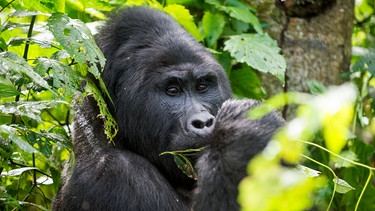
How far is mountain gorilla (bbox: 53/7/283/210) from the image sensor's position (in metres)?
2.88

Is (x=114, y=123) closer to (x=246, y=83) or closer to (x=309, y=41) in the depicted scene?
(x=246, y=83)

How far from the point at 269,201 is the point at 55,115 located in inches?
146

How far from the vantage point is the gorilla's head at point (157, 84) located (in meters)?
3.19

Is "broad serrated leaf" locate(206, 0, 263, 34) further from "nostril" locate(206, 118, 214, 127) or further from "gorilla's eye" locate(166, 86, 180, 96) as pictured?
"nostril" locate(206, 118, 214, 127)

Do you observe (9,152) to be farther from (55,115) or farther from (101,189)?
(55,115)

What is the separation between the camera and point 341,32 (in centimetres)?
515

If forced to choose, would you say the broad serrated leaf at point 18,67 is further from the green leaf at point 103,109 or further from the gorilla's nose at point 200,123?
the gorilla's nose at point 200,123

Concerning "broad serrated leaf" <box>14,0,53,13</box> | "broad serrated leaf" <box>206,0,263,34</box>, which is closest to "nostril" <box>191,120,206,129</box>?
"broad serrated leaf" <box>14,0,53,13</box>

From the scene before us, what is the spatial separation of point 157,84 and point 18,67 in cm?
89

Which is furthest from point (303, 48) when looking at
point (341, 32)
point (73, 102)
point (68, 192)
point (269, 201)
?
point (269, 201)

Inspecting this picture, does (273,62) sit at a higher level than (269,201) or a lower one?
lower

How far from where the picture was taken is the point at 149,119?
3.22 m

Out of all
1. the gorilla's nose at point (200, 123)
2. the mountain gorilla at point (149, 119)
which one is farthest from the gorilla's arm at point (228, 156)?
the gorilla's nose at point (200, 123)

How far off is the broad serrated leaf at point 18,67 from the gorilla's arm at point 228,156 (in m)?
0.72
